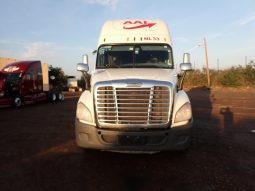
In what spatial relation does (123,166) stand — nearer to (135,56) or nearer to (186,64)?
(135,56)

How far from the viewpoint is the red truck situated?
18578 millimetres

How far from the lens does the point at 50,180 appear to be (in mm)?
5309

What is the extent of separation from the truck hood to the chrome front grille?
0.35 metres

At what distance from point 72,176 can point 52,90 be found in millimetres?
19069

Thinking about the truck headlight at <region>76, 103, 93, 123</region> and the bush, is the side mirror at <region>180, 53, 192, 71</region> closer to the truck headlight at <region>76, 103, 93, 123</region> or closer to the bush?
Result: the truck headlight at <region>76, 103, 93, 123</region>

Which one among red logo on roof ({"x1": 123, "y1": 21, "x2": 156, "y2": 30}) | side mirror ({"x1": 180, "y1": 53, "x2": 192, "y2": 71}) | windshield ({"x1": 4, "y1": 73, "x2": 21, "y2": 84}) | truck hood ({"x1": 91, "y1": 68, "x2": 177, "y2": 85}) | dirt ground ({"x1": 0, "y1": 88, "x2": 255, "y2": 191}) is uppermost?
red logo on roof ({"x1": 123, "y1": 21, "x2": 156, "y2": 30})

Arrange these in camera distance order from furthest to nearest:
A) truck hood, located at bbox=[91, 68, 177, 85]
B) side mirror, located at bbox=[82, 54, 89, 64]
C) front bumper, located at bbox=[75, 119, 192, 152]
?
side mirror, located at bbox=[82, 54, 89, 64], truck hood, located at bbox=[91, 68, 177, 85], front bumper, located at bbox=[75, 119, 192, 152]

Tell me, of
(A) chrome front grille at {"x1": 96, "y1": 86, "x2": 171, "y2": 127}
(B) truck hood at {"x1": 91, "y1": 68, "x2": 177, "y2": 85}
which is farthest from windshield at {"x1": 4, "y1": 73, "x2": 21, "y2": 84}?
(A) chrome front grille at {"x1": 96, "y1": 86, "x2": 171, "y2": 127}

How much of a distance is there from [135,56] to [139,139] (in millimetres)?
2815

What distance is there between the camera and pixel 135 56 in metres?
7.92

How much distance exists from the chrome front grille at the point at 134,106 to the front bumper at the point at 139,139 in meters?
0.22

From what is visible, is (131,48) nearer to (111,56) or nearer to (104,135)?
(111,56)

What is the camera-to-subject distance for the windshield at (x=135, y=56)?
7.73 metres

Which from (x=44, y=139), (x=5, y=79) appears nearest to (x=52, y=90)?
(x=5, y=79)
